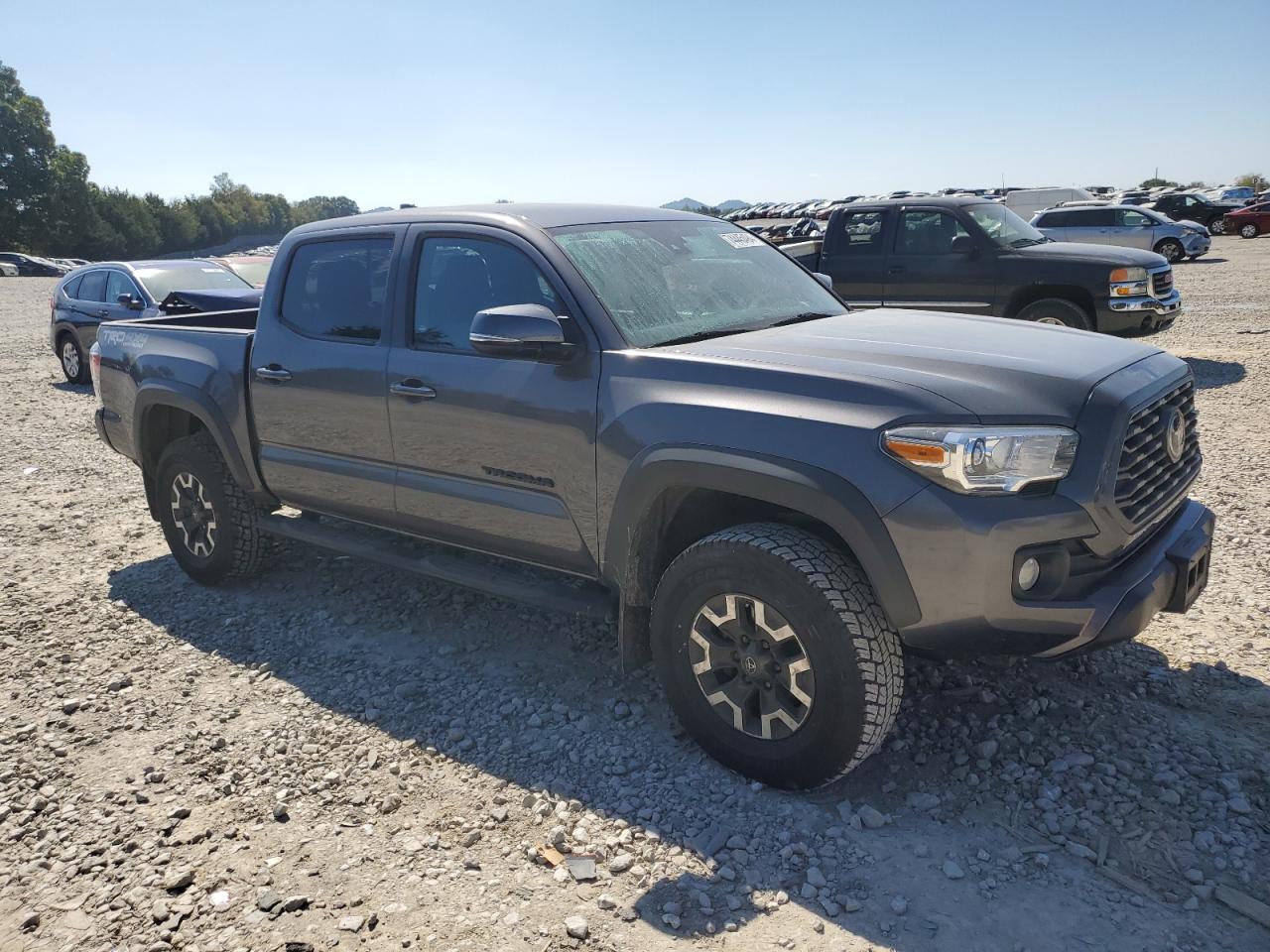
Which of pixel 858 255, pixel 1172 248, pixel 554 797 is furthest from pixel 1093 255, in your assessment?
pixel 1172 248

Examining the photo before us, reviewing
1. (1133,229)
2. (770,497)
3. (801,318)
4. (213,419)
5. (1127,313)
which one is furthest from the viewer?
(1133,229)

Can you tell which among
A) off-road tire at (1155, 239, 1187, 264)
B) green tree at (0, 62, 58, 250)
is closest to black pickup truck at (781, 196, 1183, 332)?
off-road tire at (1155, 239, 1187, 264)

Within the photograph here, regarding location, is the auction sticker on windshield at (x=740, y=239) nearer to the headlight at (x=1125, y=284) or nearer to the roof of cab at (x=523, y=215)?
the roof of cab at (x=523, y=215)

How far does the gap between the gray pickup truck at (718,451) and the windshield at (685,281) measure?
0.02m

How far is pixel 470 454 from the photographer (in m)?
3.90

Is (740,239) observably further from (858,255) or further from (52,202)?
(52,202)

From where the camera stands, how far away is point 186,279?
1159cm

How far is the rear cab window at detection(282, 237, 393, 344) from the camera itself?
4340 mm

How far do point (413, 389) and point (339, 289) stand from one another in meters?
0.82

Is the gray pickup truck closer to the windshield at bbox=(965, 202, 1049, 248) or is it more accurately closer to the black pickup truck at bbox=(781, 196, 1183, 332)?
the black pickup truck at bbox=(781, 196, 1183, 332)

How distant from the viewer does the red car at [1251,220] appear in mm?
33281

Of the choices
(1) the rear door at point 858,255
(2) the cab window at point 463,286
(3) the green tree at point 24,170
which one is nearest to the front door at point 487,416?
(2) the cab window at point 463,286

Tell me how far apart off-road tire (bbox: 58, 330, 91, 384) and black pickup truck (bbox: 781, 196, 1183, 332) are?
382 inches

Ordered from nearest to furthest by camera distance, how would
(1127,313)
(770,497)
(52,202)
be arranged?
(770,497), (1127,313), (52,202)
